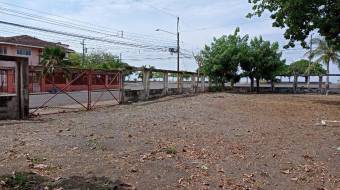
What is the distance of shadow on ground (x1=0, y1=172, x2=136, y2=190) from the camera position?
6.22 meters

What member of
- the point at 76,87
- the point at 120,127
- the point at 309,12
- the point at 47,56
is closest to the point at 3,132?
the point at 120,127

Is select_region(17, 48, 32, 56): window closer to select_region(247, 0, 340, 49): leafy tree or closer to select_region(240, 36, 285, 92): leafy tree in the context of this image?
select_region(240, 36, 285, 92): leafy tree

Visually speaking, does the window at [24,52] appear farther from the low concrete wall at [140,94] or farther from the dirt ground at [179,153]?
the dirt ground at [179,153]

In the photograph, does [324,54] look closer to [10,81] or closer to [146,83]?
[146,83]

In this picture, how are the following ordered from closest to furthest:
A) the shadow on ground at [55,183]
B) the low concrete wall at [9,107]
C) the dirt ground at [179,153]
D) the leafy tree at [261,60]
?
the shadow on ground at [55,183]
the dirt ground at [179,153]
the low concrete wall at [9,107]
the leafy tree at [261,60]

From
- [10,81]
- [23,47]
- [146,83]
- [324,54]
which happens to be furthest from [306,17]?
[23,47]

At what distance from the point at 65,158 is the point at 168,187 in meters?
2.62

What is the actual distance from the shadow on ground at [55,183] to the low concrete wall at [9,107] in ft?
28.7

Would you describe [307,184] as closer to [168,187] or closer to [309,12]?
[168,187]

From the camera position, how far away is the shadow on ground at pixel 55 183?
20.4 ft

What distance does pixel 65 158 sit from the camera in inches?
324

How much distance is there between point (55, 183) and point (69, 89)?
47.6ft

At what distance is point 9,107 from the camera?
593 inches

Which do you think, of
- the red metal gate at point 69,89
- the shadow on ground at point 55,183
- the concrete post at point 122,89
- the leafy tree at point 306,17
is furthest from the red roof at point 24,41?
the shadow on ground at point 55,183
